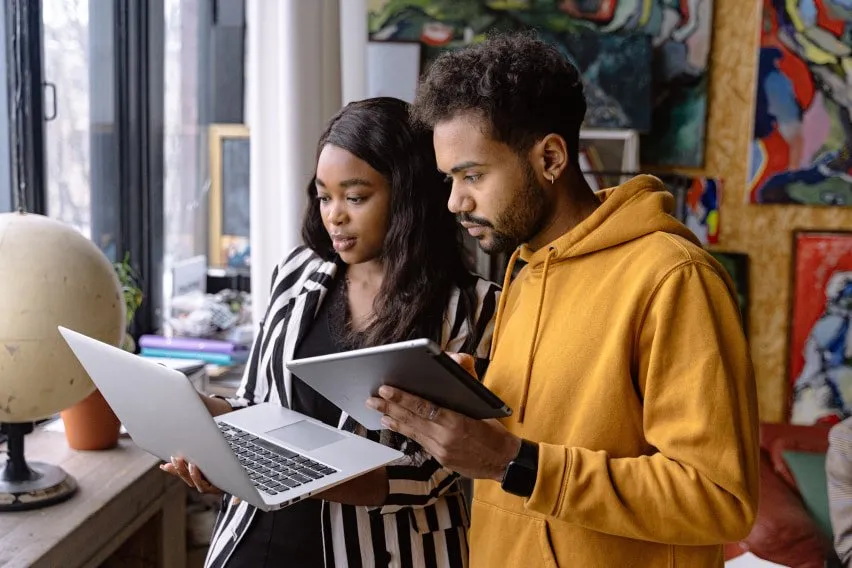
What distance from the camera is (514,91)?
3.24 ft

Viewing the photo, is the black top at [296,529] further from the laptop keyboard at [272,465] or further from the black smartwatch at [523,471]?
the black smartwatch at [523,471]

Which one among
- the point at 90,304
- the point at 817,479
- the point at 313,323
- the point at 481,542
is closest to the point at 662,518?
the point at 481,542

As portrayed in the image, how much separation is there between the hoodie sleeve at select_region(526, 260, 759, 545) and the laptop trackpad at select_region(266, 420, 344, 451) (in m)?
0.38

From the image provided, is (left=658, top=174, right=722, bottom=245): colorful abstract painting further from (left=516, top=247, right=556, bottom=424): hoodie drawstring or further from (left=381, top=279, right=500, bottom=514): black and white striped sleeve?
(left=516, top=247, right=556, bottom=424): hoodie drawstring

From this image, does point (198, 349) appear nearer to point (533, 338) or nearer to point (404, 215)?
point (404, 215)

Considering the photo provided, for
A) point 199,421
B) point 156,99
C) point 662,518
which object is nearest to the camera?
point 662,518

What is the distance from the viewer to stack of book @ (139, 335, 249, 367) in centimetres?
224

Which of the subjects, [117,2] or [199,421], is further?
[117,2]

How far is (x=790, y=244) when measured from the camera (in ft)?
9.68

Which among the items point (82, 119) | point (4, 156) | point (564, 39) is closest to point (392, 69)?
point (564, 39)

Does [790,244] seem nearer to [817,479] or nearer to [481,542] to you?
[817,479]

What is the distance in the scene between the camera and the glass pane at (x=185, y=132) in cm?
264

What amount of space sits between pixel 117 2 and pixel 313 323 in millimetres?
1404

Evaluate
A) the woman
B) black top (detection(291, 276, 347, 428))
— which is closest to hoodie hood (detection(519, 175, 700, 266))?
the woman
